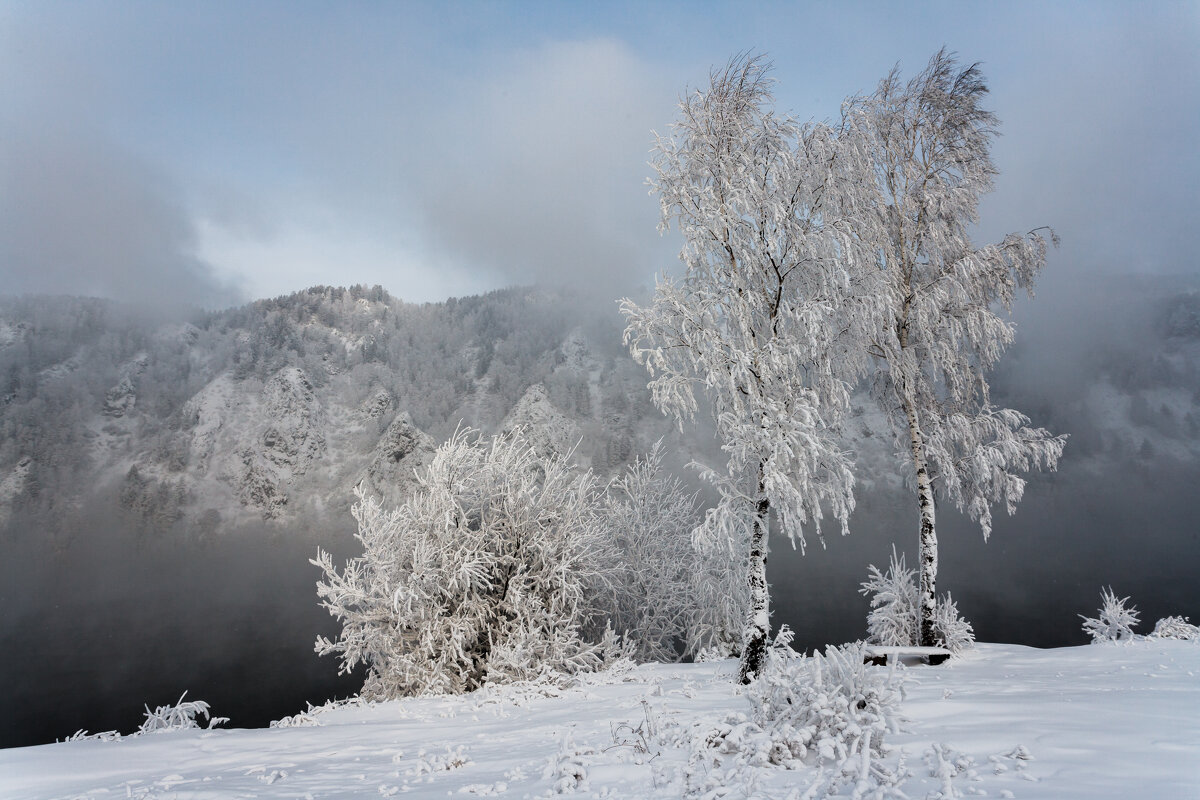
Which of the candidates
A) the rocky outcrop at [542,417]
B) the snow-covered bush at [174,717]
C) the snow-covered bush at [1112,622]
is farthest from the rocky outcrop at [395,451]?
the snow-covered bush at [1112,622]

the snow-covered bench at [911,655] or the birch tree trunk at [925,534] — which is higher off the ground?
the birch tree trunk at [925,534]

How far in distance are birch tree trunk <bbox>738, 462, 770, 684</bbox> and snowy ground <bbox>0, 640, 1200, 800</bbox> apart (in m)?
0.60

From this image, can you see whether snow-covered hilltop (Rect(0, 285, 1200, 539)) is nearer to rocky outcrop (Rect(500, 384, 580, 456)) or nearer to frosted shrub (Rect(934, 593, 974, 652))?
rocky outcrop (Rect(500, 384, 580, 456))

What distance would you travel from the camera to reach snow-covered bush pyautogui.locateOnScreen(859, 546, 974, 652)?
11328 mm

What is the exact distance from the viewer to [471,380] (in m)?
82.4

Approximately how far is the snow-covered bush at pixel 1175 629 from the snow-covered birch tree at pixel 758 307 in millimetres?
7135

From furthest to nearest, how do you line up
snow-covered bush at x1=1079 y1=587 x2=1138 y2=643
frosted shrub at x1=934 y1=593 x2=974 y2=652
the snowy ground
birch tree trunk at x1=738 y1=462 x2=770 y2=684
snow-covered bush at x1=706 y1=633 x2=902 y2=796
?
frosted shrub at x1=934 y1=593 x2=974 y2=652 → snow-covered bush at x1=1079 y1=587 x2=1138 y2=643 → birch tree trunk at x1=738 y1=462 x2=770 y2=684 → snow-covered bush at x1=706 y1=633 x2=902 y2=796 → the snowy ground

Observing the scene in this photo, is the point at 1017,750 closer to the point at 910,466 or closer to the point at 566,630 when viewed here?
the point at 910,466

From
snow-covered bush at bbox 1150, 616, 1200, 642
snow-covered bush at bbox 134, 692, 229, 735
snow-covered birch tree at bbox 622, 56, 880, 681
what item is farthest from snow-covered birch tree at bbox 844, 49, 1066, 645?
→ snow-covered bush at bbox 134, 692, 229, 735

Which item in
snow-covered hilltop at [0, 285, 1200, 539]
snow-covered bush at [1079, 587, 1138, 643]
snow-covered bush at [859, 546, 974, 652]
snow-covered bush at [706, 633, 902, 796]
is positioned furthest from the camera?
snow-covered hilltop at [0, 285, 1200, 539]

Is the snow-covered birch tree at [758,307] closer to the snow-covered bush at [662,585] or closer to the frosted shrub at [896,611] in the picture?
the frosted shrub at [896,611]

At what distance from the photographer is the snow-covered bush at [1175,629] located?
9492 mm

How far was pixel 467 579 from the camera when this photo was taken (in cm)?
A: 1256

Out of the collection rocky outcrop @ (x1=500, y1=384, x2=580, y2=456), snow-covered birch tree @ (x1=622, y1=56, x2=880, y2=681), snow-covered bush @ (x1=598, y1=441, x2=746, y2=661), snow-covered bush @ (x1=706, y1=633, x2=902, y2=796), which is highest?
rocky outcrop @ (x1=500, y1=384, x2=580, y2=456)
